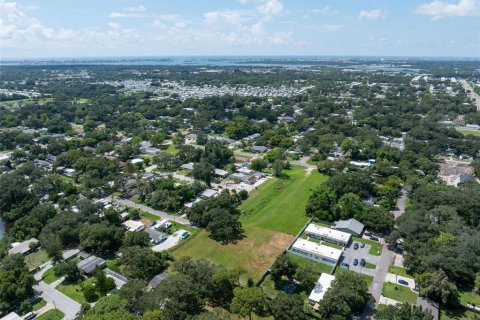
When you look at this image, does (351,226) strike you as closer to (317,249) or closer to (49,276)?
(317,249)

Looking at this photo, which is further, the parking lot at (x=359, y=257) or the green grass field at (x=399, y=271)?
the parking lot at (x=359, y=257)

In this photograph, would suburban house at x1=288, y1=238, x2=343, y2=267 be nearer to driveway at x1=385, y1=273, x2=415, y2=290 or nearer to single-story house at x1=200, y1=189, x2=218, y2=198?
driveway at x1=385, y1=273, x2=415, y2=290

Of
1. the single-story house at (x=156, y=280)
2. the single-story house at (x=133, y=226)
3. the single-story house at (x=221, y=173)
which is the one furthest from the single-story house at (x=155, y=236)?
the single-story house at (x=221, y=173)

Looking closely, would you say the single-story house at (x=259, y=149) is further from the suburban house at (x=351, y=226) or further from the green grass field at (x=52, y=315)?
the green grass field at (x=52, y=315)

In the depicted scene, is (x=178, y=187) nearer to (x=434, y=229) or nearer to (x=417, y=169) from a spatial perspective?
(x=434, y=229)

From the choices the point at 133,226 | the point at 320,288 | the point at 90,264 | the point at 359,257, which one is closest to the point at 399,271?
the point at 359,257

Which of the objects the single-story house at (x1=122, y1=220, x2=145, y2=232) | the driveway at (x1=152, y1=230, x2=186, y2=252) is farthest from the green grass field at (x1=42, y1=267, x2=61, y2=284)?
the driveway at (x1=152, y1=230, x2=186, y2=252)

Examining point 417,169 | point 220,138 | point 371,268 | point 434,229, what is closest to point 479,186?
point 417,169
